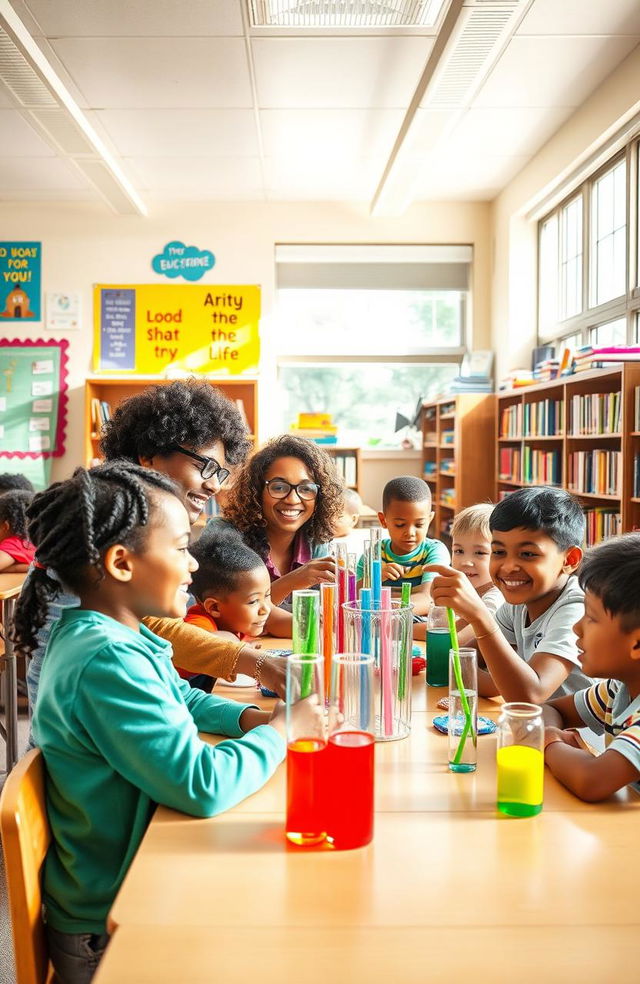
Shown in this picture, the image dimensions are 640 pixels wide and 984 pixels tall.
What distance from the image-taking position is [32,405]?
6.36m

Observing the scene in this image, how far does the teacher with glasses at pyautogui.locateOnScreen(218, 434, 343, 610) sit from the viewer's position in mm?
2494

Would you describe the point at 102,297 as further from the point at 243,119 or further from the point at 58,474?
the point at 243,119

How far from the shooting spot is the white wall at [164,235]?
6348mm

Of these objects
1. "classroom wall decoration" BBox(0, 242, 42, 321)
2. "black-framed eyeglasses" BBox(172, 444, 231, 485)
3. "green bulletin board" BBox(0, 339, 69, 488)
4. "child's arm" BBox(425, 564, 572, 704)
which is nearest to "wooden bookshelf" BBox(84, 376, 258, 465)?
"green bulletin board" BBox(0, 339, 69, 488)

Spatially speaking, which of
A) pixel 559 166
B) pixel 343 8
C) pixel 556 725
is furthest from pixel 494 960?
pixel 559 166

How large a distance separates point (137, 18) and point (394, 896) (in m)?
3.75

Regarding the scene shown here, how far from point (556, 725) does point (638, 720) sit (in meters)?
0.30

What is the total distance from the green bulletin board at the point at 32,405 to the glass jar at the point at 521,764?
5763 mm

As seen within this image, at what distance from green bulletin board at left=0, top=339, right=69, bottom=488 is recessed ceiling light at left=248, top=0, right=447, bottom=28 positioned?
3.40m

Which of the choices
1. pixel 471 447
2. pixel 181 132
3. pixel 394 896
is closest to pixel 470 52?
pixel 181 132

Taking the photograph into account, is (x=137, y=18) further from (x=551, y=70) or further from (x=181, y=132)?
(x=551, y=70)

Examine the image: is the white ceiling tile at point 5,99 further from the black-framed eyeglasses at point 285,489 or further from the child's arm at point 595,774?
the child's arm at point 595,774

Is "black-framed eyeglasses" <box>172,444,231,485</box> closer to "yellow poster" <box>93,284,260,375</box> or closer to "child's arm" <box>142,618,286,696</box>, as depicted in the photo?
"child's arm" <box>142,618,286,696</box>

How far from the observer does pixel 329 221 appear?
6418 millimetres
